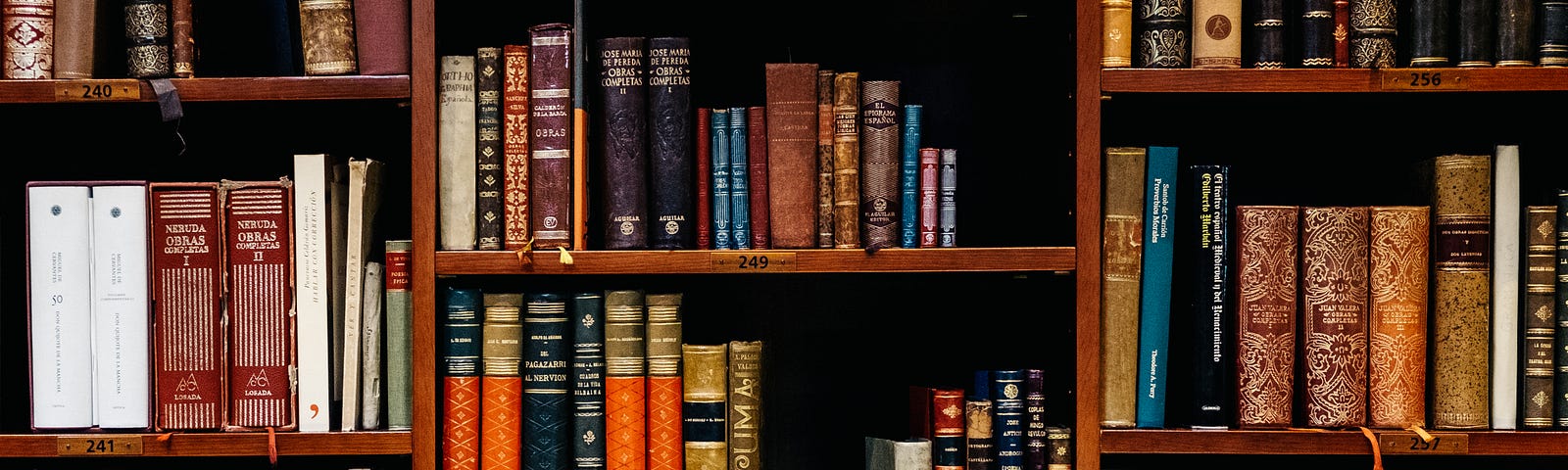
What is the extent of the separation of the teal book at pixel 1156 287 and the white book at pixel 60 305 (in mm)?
1171

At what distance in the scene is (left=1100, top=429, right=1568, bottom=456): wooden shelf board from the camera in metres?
1.20

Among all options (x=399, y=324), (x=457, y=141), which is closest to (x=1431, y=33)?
(x=457, y=141)

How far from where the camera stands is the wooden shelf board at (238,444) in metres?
1.20

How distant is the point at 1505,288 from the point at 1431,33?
0.29m

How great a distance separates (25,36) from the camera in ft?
3.94

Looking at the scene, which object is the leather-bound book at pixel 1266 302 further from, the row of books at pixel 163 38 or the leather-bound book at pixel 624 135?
the row of books at pixel 163 38

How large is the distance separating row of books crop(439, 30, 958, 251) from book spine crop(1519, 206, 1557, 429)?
636 millimetres

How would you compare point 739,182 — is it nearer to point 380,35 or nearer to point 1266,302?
point 380,35

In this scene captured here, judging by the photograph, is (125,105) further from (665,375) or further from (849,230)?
(849,230)

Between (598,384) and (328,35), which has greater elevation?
(328,35)

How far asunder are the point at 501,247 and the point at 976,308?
671 mm

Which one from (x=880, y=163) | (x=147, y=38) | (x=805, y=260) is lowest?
(x=805, y=260)

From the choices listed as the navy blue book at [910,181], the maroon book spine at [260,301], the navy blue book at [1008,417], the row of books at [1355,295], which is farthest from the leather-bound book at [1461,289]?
the maroon book spine at [260,301]

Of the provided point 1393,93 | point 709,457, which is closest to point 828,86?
point 709,457
